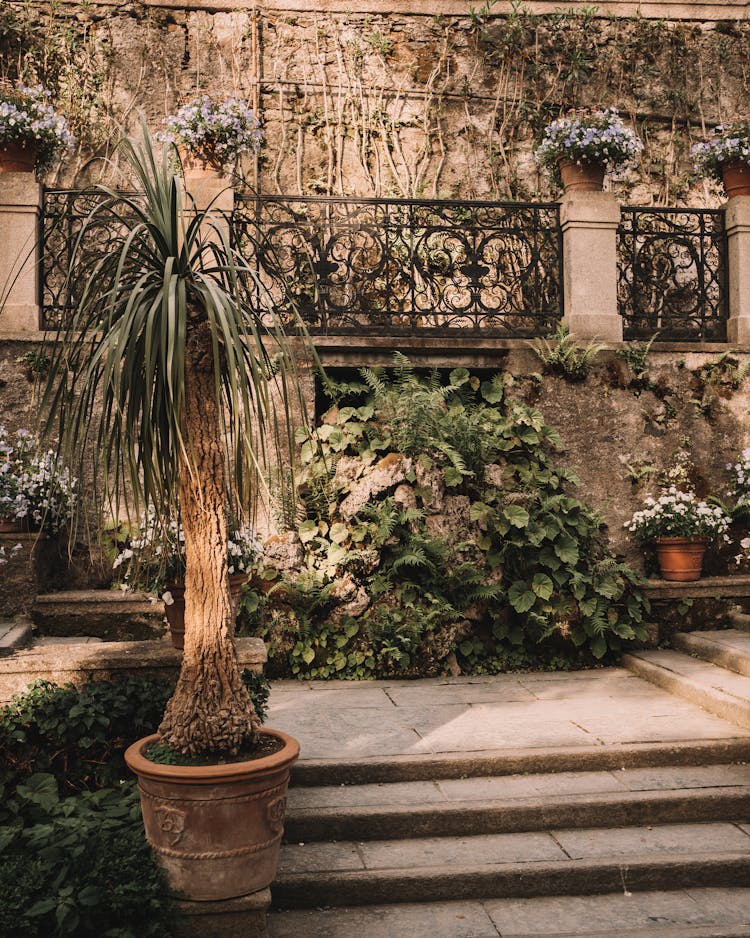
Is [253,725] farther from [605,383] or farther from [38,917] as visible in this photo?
[605,383]

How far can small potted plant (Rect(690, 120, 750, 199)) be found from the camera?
8047 millimetres

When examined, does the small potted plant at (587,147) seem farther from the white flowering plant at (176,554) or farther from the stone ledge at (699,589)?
the white flowering plant at (176,554)

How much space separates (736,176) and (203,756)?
7228 mm

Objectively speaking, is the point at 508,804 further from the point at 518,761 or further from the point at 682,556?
the point at 682,556

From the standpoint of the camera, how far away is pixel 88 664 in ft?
14.7

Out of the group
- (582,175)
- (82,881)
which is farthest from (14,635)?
(582,175)

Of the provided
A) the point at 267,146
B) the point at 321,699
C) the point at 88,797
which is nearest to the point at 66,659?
the point at 88,797

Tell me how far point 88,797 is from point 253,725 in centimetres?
105

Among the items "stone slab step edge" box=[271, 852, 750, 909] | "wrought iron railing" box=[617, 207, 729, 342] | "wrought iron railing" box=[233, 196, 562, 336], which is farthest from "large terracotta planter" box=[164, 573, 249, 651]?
"wrought iron railing" box=[617, 207, 729, 342]

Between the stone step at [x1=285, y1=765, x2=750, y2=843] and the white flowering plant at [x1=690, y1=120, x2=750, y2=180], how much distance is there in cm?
567

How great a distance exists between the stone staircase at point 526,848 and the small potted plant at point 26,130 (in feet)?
17.7

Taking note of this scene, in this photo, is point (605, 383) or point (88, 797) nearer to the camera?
point (88, 797)

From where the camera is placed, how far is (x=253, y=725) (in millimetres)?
3562

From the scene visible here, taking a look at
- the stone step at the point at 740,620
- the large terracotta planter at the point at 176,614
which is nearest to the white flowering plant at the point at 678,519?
the stone step at the point at 740,620
